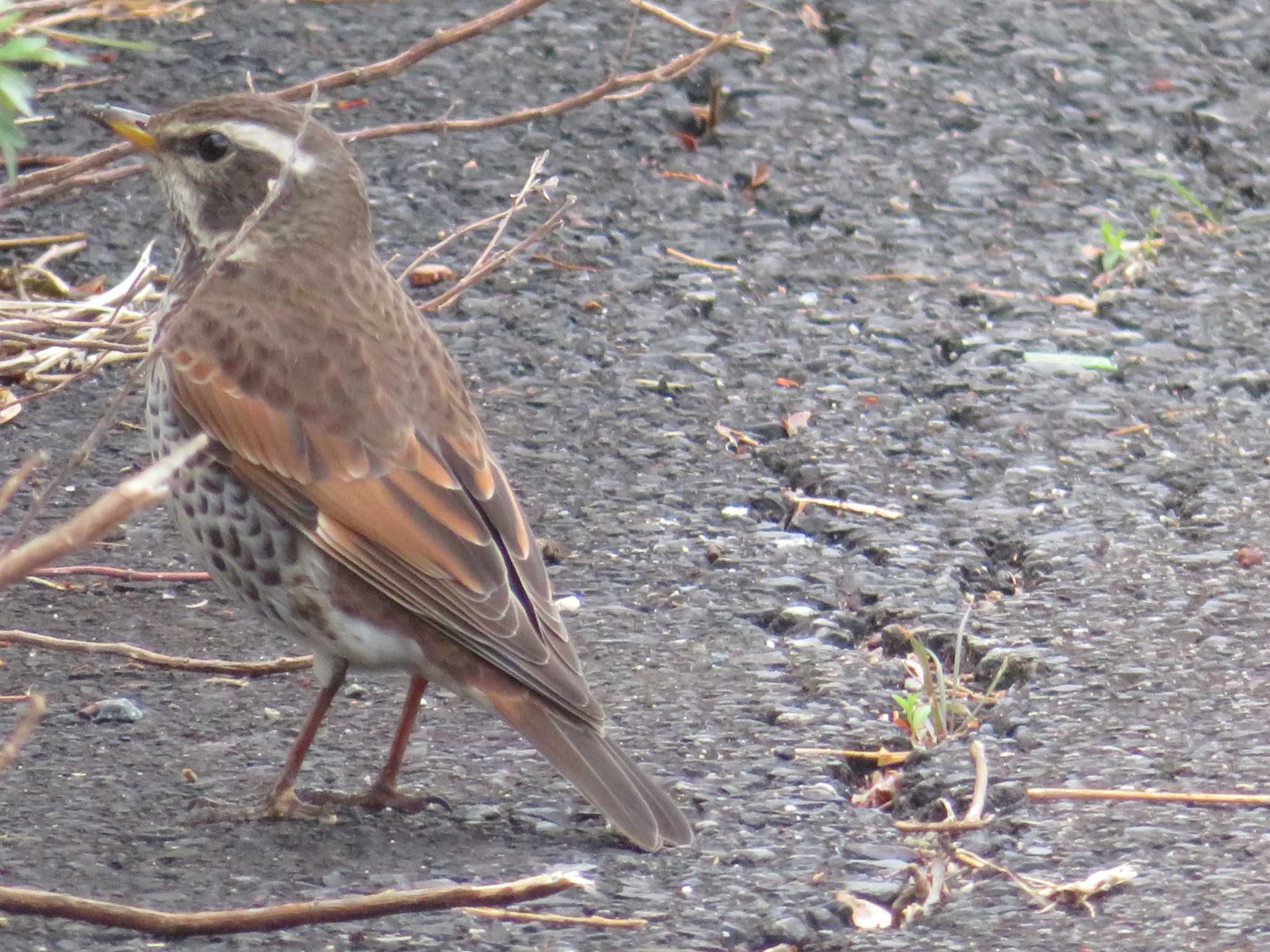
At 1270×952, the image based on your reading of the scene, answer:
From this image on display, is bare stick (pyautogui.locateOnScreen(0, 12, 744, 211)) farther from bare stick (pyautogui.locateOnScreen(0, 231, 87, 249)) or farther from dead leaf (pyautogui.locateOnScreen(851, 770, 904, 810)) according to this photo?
dead leaf (pyautogui.locateOnScreen(851, 770, 904, 810))

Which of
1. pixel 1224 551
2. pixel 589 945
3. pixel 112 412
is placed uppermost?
pixel 112 412

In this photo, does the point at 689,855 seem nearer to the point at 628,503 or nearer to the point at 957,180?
the point at 628,503

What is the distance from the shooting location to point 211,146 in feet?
14.7

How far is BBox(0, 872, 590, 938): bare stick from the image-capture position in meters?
2.92

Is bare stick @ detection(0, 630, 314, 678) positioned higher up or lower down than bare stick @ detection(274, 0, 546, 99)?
lower down

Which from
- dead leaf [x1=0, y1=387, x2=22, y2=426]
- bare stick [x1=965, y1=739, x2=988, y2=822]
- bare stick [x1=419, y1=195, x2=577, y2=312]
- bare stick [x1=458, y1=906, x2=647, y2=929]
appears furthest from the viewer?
dead leaf [x1=0, y1=387, x2=22, y2=426]

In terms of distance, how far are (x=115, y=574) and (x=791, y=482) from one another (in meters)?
1.70

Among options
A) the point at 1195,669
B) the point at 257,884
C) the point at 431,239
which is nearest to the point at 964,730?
the point at 1195,669

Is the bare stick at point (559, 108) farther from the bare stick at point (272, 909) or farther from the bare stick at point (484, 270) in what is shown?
the bare stick at point (272, 909)

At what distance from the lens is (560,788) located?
12.8 ft

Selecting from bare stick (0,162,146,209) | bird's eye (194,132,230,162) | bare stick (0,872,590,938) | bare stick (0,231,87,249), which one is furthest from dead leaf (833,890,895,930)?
bare stick (0,231,87,249)

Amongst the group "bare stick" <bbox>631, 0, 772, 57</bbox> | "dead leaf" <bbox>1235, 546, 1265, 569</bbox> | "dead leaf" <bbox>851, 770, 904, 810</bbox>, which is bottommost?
"dead leaf" <bbox>1235, 546, 1265, 569</bbox>

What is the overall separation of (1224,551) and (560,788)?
1.84 m

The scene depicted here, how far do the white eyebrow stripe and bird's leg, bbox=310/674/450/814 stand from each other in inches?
49.4
